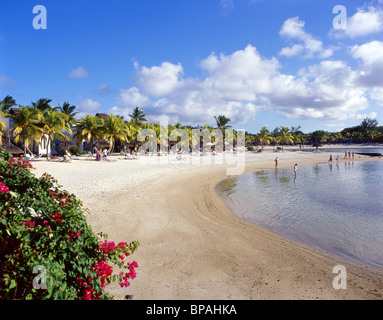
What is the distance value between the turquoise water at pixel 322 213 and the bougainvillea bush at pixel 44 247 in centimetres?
829

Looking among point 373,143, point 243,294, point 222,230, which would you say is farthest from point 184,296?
point 373,143

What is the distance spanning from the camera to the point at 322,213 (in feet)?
43.4

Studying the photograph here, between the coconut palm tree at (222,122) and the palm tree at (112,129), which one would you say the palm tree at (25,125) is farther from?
the coconut palm tree at (222,122)

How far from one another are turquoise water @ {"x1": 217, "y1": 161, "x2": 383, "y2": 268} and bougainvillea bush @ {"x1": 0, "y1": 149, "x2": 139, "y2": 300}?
8.29 m

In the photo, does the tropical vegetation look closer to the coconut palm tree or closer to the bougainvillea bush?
the coconut palm tree

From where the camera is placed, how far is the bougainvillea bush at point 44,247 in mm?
2584

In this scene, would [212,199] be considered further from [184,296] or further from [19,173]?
[19,173]

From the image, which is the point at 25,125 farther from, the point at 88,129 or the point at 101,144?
the point at 101,144

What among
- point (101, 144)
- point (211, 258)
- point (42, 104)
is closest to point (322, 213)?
point (211, 258)

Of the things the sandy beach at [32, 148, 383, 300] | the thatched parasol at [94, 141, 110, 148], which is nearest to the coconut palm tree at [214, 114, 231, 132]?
the thatched parasol at [94, 141, 110, 148]

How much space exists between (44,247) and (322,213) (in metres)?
13.9
